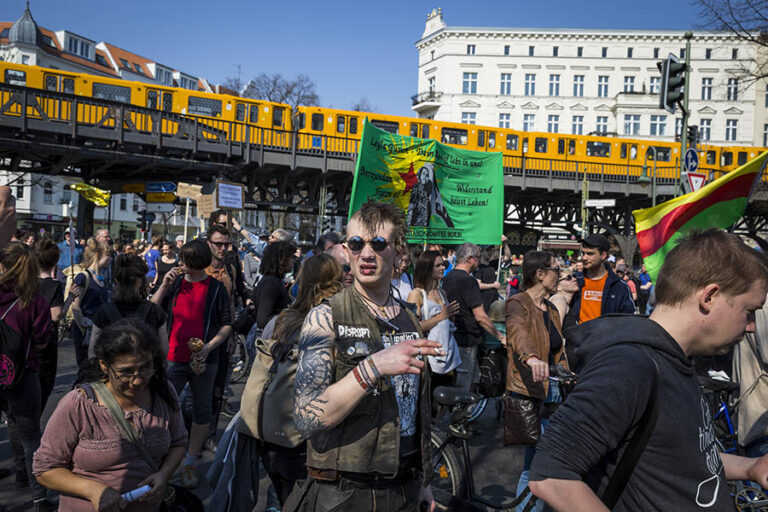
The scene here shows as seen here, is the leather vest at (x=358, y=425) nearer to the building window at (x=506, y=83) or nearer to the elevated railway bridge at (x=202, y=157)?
the elevated railway bridge at (x=202, y=157)

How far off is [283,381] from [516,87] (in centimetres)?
6528

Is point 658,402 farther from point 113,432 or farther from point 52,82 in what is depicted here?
point 52,82

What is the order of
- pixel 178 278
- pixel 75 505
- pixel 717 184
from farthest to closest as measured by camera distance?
pixel 717 184 → pixel 178 278 → pixel 75 505

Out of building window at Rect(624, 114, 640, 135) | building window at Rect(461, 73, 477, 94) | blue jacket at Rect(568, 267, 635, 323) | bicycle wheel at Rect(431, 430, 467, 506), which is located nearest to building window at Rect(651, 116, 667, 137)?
building window at Rect(624, 114, 640, 135)

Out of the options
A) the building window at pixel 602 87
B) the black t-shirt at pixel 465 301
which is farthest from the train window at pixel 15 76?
the building window at pixel 602 87

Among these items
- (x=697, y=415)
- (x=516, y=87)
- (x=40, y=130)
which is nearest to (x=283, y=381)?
(x=697, y=415)

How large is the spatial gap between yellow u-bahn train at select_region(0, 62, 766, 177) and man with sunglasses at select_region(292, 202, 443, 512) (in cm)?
1478

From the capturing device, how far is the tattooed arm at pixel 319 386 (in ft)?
6.09

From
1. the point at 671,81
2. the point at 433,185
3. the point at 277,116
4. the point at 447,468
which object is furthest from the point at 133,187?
the point at 447,468

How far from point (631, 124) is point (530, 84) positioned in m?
11.6

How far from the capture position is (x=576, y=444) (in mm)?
1465

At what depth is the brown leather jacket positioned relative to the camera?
14.0 feet

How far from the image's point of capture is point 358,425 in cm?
203

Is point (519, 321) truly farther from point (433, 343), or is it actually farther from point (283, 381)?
point (433, 343)
